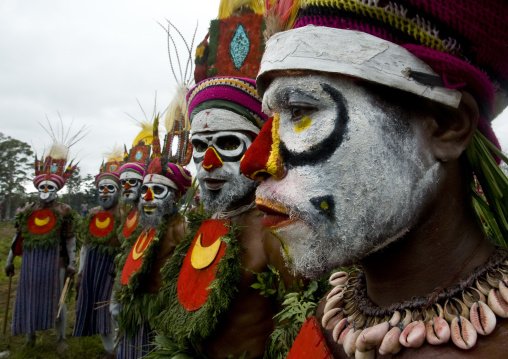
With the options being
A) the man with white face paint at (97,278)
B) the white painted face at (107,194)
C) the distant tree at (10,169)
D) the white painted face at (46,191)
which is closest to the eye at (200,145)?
the man with white face paint at (97,278)

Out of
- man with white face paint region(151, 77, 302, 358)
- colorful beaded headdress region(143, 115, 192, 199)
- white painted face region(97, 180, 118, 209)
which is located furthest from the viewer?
white painted face region(97, 180, 118, 209)

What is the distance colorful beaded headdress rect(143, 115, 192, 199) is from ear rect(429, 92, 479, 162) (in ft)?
13.1

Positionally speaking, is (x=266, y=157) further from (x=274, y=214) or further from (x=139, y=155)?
(x=139, y=155)

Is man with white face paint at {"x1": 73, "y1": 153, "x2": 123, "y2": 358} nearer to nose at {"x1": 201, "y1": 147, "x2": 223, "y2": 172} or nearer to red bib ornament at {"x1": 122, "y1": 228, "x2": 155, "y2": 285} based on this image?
red bib ornament at {"x1": 122, "y1": 228, "x2": 155, "y2": 285}

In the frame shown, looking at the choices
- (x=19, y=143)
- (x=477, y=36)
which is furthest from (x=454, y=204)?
(x=19, y=143)

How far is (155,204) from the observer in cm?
479

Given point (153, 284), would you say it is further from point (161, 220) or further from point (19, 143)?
point (19, 143)

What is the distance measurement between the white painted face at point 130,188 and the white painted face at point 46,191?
56.3 inches

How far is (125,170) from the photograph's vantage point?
21.3 feet

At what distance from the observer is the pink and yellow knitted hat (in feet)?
3.66

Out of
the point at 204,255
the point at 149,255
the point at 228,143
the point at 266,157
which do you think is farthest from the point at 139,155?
the point at 266,157

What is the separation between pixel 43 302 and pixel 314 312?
6.46 meters

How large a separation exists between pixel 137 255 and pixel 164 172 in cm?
111

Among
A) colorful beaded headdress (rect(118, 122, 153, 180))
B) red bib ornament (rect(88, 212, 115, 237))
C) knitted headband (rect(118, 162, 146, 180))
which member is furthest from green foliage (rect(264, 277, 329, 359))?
red bib ornament (rect(88, 212, 115, 237))
